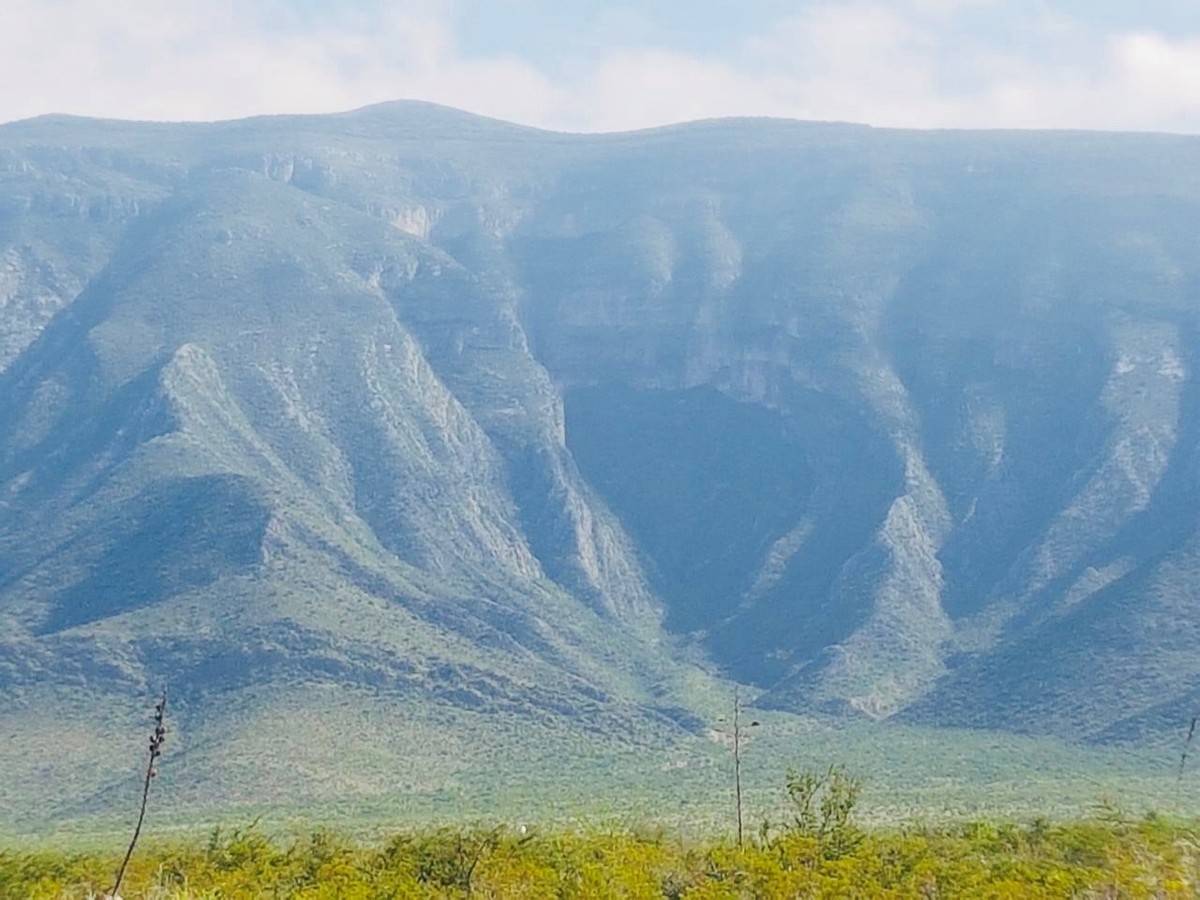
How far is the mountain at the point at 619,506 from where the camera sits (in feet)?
420

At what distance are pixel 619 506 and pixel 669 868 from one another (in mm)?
142547

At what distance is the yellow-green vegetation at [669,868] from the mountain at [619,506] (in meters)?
64.8

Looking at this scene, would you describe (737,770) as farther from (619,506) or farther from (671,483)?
(671,483)

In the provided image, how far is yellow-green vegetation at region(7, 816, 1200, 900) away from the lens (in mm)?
41625

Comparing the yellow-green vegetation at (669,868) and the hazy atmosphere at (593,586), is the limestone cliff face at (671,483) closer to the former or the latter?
the hazy atmosphere at (593,586)

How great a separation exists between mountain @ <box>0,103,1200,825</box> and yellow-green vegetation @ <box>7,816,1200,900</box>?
64.8 m

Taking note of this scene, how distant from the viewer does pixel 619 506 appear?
7456 inches

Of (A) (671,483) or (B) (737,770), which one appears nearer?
(B) (737,770)

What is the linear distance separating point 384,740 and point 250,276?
8678 centimetres

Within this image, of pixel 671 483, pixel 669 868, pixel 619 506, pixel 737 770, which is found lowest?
pixel 669 868

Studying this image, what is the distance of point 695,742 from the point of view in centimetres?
12862

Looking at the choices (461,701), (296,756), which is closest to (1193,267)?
(461,701)

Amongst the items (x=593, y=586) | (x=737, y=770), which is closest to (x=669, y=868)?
(x=737, y=770)

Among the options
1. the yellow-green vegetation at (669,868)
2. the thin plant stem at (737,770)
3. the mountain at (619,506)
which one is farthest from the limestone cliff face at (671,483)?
the yellow-green vegetation at (669,868)
